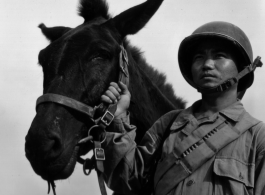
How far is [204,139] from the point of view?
3582 millimetres

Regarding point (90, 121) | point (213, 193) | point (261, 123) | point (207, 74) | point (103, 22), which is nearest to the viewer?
point (213, 193)

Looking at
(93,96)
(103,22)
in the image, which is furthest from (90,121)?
(103,22)

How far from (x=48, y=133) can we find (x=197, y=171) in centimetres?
144

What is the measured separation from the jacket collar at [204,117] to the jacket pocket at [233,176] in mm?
433

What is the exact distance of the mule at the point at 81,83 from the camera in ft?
12.9

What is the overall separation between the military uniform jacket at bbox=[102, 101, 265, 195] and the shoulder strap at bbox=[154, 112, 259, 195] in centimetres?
2

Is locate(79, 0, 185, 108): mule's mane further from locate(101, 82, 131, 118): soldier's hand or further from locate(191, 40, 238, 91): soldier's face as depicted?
locate(191, 40, 238, 91): soldier's face

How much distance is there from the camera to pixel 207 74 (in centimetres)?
380

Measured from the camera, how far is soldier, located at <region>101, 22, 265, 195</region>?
3359 millimetres

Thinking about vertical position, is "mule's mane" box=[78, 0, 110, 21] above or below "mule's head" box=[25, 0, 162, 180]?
above

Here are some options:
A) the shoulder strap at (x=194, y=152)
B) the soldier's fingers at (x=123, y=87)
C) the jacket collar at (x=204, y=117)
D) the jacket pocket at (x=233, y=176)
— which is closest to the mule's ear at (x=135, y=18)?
the soldier's fingers at (x=123, y=87)

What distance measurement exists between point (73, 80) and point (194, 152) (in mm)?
1510

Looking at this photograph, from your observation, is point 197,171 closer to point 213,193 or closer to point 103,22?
point 213,193

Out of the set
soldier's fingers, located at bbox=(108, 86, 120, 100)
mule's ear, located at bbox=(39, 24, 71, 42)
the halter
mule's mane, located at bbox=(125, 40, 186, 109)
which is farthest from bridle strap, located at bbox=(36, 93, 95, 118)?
mule's mane, located at bbox=(125, 40, 186, 109)
